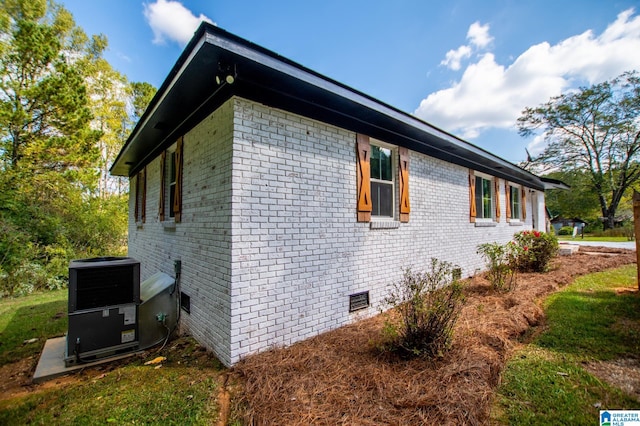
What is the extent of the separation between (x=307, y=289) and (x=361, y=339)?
0.98 meters

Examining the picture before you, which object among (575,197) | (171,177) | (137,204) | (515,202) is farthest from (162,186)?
(575,197)

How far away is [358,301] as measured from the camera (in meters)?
4.21

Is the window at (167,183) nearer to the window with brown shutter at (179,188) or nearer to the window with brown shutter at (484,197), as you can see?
the window with brown shutter at (179,188)

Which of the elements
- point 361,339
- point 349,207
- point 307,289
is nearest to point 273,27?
point 349,207

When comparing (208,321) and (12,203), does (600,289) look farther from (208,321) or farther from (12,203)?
(12,203)

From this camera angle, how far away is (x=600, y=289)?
563 cm

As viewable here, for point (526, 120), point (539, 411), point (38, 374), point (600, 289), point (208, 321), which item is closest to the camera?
point (539, 411)

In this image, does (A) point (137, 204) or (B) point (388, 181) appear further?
(A) point (137, 204)

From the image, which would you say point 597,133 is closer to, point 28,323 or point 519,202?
point 519,202

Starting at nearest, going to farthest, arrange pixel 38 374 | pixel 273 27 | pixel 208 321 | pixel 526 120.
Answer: pixel 38 374 < pixel 208 321 < pixel 273 27 < pixel 526 120

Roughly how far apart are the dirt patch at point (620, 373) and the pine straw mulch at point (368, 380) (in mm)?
762

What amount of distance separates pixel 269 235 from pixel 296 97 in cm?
193

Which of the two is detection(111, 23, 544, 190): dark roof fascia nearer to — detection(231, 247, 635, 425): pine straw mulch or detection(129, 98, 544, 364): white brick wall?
detection(129, 98, 544, 364): white brick wall

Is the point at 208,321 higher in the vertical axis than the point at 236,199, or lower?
lower
